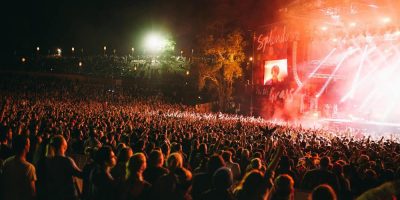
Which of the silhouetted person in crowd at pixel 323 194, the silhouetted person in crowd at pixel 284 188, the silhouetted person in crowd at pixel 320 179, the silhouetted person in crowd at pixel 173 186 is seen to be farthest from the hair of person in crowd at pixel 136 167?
the silhouetted person in crowd at pixel 320 179

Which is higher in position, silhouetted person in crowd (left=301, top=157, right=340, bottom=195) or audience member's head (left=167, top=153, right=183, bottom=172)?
audience member's head (left=167, top=153, right=183, bottom=172)

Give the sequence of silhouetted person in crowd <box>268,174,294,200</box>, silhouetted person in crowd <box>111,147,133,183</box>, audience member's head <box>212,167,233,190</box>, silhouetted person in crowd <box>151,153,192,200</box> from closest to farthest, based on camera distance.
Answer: silhouetted person in crowd <box>268,174,294,200</box>
audience member's head <box>212,167,233,190</box>
silhouetted person in crowd <box>151,153,192,200</box>
silhouetted person in crowd <box>111,147,133,183</box>

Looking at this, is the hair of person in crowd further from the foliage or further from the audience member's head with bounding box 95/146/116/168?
the foliage

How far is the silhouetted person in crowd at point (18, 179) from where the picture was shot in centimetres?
439

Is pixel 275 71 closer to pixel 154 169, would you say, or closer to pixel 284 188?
pixel 154 169

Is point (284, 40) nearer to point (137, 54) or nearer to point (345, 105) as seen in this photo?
point (345, 105)

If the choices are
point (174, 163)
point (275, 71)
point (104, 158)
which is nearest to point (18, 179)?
point (104, 158)

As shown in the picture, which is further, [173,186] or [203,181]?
[203,181]

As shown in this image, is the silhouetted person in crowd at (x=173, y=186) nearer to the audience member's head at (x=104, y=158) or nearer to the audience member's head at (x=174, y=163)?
the audience member's head at (x=174, y=163)

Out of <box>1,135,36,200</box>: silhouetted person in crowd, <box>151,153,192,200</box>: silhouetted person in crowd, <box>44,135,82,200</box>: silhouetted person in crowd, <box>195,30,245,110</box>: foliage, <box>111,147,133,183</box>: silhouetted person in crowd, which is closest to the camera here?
<box>151,153,192,200</box>: silhouetted person in crowd

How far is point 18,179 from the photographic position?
14.5 ft

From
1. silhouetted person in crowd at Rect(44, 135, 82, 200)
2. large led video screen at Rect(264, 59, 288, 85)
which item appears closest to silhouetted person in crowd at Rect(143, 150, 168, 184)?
silhouetted person in crowd at Rect(44, 135, 82, 200)

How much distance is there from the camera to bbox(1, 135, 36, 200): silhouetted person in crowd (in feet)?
14.4

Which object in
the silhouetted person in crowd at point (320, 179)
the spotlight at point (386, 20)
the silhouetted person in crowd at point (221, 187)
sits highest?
the spotlight at point (386, 20)
